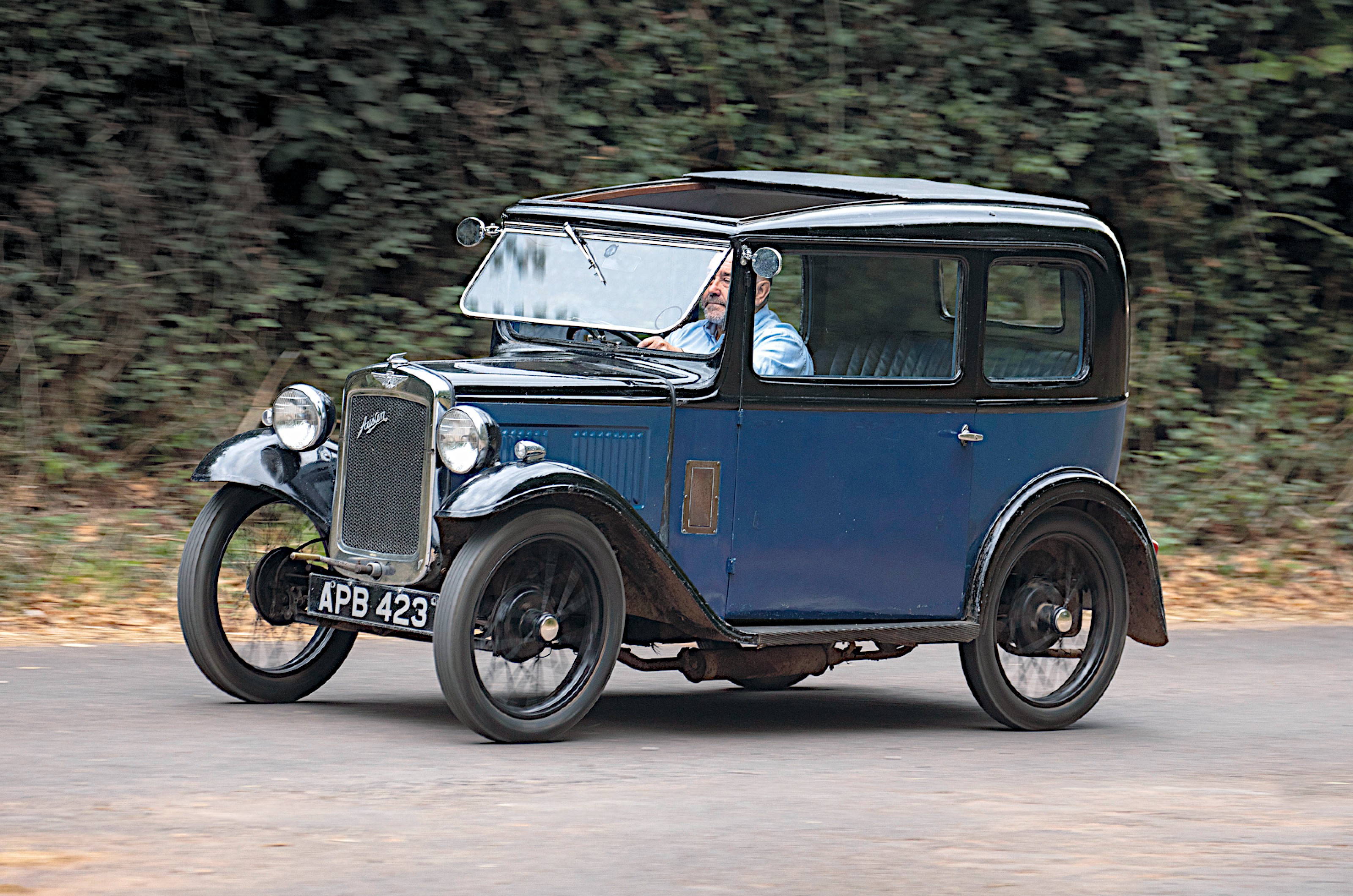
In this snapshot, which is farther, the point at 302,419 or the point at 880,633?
the point at 880,633

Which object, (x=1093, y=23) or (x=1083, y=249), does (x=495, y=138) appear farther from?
(x=1083, y=249)

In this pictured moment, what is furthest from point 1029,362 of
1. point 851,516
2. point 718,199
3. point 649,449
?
point 649,449

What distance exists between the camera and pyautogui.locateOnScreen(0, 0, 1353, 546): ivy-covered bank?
42.7 ft

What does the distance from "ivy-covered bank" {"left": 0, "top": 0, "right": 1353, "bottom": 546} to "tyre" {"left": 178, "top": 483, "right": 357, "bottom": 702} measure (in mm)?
4852

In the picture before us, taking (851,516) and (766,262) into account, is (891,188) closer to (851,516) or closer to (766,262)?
(766,262)

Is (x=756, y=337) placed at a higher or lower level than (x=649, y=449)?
higher

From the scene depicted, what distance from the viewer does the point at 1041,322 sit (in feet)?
27.7

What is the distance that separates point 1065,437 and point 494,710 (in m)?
2.77

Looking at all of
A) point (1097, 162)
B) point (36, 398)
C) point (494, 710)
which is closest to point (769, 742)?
point (494, 710)

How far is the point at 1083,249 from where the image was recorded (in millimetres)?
8383

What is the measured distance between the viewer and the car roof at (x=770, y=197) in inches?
308

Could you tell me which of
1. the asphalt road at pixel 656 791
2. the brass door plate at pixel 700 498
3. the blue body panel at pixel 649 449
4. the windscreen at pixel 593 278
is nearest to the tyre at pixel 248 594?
the asphalt road at pixel 656 791

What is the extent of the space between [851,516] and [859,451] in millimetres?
255

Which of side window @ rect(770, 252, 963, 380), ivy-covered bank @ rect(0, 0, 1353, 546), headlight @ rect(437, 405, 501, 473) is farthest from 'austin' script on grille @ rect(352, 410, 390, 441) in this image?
ivy-covered bank @ rect(0, 0, 1353, 546)
